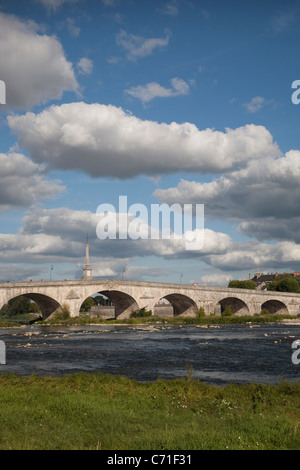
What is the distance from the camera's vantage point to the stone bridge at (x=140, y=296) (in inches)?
2438

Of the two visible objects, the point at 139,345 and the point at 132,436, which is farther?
the point at 139,345

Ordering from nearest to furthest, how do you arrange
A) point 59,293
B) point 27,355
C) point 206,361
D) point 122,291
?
point 206,361, point 27,355, point 59,293, point 122,291

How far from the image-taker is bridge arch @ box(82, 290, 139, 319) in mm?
72438

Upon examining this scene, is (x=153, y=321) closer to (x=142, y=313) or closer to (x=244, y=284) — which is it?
(x=142, y=313)

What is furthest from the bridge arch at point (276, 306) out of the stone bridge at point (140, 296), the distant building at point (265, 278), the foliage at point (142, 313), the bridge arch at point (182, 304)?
the distant building at point (265, 278)

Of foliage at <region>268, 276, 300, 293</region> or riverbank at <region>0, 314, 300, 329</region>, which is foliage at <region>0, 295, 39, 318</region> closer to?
riverbank at <region>0, 314, 300, 329</region>

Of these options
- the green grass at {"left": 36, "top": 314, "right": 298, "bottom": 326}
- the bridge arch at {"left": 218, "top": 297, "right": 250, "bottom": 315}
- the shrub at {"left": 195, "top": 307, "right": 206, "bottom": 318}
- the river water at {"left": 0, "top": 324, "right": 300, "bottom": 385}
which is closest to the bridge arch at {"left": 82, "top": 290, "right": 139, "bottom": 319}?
the green grass at {"left": 36, "top": 314, "right": 298, "bottom": 326}

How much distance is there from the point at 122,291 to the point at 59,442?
61.2 m

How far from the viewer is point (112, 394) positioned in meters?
15.4

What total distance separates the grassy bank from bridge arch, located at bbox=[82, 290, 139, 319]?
5436cm

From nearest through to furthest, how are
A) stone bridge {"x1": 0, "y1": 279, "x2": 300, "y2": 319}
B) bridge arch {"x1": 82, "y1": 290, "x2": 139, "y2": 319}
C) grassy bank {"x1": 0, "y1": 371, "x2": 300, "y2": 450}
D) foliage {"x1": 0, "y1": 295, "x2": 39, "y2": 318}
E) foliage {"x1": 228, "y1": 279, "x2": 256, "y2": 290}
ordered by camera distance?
grassy bank {"x1": 0, "y1": 371, "x2": 300, "y2": 450} < stone bridge {"x1": 0, "y1": 279, "x2": 300, "y2": 319} < bridge arch {"x1": 82, "y1": 290, "x2": 139, "y2": 319} < foliage {"x1": 0, "y1": 295, "x2": 39, "y2": 318} < foliage {"x1": 228, "y1": 279, "x2": 256, "y2": 290}

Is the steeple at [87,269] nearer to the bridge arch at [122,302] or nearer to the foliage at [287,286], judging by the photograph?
the bridge arch at [122,302]
